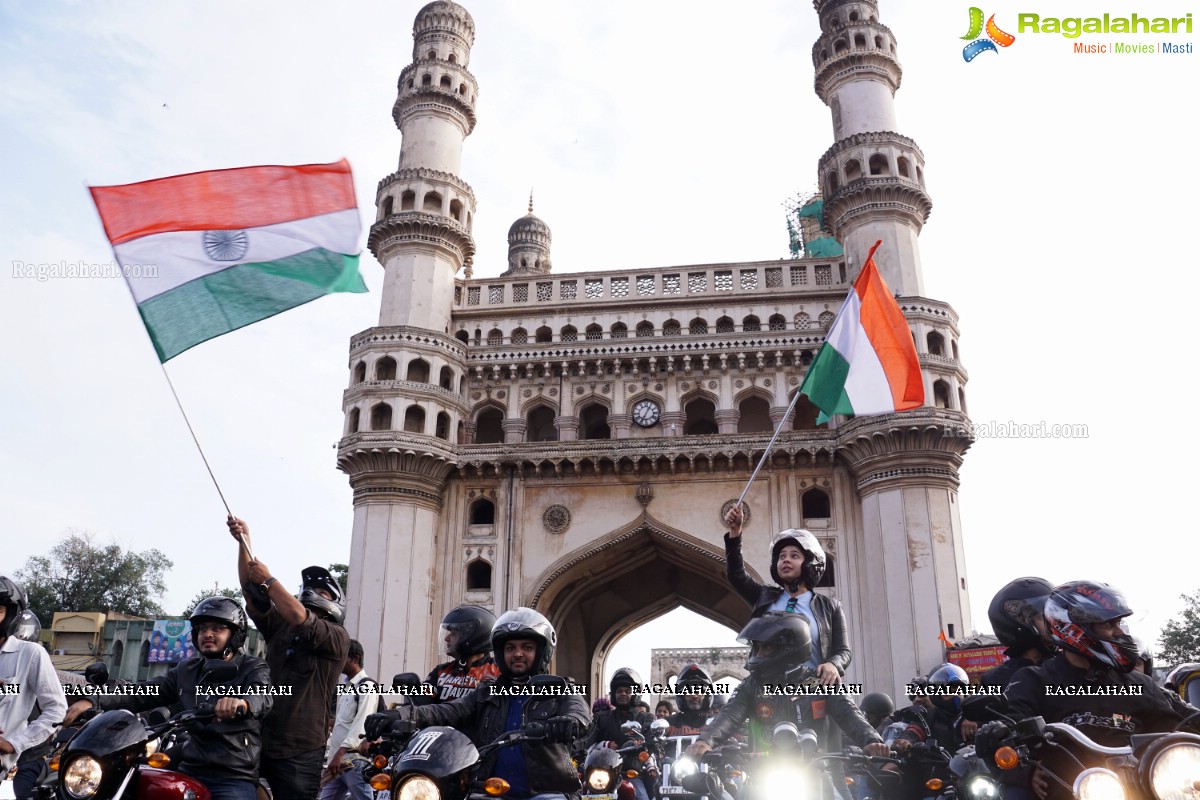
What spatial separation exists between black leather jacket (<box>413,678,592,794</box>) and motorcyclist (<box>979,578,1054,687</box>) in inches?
119

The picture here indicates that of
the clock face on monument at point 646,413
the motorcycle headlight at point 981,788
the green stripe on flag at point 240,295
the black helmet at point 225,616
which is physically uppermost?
the clock face on monument at point 646,413

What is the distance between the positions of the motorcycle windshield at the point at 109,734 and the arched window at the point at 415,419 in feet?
77.3

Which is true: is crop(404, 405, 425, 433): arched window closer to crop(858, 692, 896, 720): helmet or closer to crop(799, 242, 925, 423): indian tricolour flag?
crop(799, 242, 925, 423): indian tricolour flag

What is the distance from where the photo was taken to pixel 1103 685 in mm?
4578

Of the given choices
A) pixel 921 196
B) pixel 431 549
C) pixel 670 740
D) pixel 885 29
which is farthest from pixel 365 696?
pixel 885 29

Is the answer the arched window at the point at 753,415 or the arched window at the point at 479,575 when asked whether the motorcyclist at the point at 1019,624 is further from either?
the arched window at the point at 753,415

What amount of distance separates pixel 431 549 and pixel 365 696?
1923 cm

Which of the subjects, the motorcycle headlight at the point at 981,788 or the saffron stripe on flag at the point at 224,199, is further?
the saffron stripe on flag at the point at 224,199

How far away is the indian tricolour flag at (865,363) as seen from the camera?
36.5ft

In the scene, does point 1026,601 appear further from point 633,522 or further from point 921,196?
point 921,196

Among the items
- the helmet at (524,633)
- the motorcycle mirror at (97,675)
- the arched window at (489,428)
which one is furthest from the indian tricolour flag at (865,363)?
the arched window at (489,428)

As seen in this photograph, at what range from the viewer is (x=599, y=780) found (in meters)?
5.33

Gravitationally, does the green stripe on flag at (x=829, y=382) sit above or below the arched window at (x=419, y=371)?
below

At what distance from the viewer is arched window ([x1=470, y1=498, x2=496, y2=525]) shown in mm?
28306
